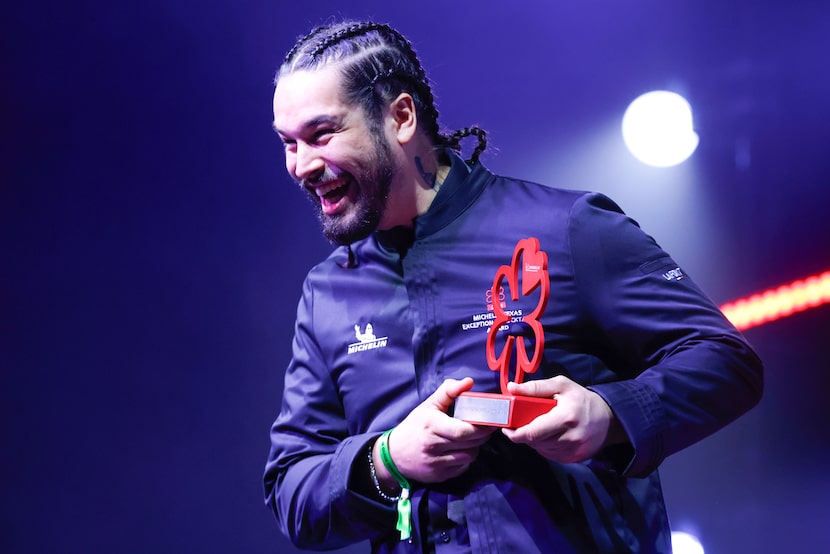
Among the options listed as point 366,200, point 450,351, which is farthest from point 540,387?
point 366,200

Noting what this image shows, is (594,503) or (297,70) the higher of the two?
(297,70)

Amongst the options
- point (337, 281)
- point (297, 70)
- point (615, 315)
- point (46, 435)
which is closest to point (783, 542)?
point (615, 315)

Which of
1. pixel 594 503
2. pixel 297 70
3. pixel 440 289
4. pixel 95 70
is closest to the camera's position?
pixel 594 503

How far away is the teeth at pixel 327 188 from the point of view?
171 cm

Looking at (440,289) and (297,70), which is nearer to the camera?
(440,289)

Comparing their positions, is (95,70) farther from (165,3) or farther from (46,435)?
(46,435)

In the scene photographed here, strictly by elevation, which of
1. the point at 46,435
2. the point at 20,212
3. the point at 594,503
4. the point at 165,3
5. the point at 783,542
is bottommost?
the point at 783,542

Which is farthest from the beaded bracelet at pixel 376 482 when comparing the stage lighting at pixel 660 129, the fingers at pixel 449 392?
the stage lighting at pixel 660 129

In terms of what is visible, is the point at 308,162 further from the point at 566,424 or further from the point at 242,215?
the point at 242,215

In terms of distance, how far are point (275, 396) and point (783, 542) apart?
162 centimetres

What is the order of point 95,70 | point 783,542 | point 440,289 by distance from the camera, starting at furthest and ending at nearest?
1. point 95,70
2. point 783,542
3. point 440,289

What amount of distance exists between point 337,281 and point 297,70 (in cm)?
44

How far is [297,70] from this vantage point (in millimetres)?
1744

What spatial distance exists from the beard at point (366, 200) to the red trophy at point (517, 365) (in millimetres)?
356
